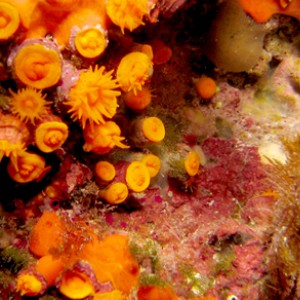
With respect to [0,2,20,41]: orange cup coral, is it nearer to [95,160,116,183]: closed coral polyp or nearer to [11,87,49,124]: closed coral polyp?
[11,87,49,124]: closed coral polyp

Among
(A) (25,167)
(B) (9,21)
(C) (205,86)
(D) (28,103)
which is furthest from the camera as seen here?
(C) (205,86)

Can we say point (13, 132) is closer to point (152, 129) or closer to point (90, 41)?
point (90, 41)

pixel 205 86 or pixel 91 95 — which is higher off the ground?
pixel 91 95

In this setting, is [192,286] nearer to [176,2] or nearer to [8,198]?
[8,198]

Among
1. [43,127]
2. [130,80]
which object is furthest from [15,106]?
[130,80]

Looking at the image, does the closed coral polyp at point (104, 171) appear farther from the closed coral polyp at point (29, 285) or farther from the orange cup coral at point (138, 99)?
the closed coral polyp at point (29, 285)

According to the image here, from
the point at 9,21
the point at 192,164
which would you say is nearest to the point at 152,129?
the point at 192,164

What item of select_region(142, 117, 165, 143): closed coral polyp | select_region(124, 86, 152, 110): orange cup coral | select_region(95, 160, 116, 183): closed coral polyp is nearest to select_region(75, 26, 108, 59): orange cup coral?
select_region(124, 86, 152, 110): orange cup coral
